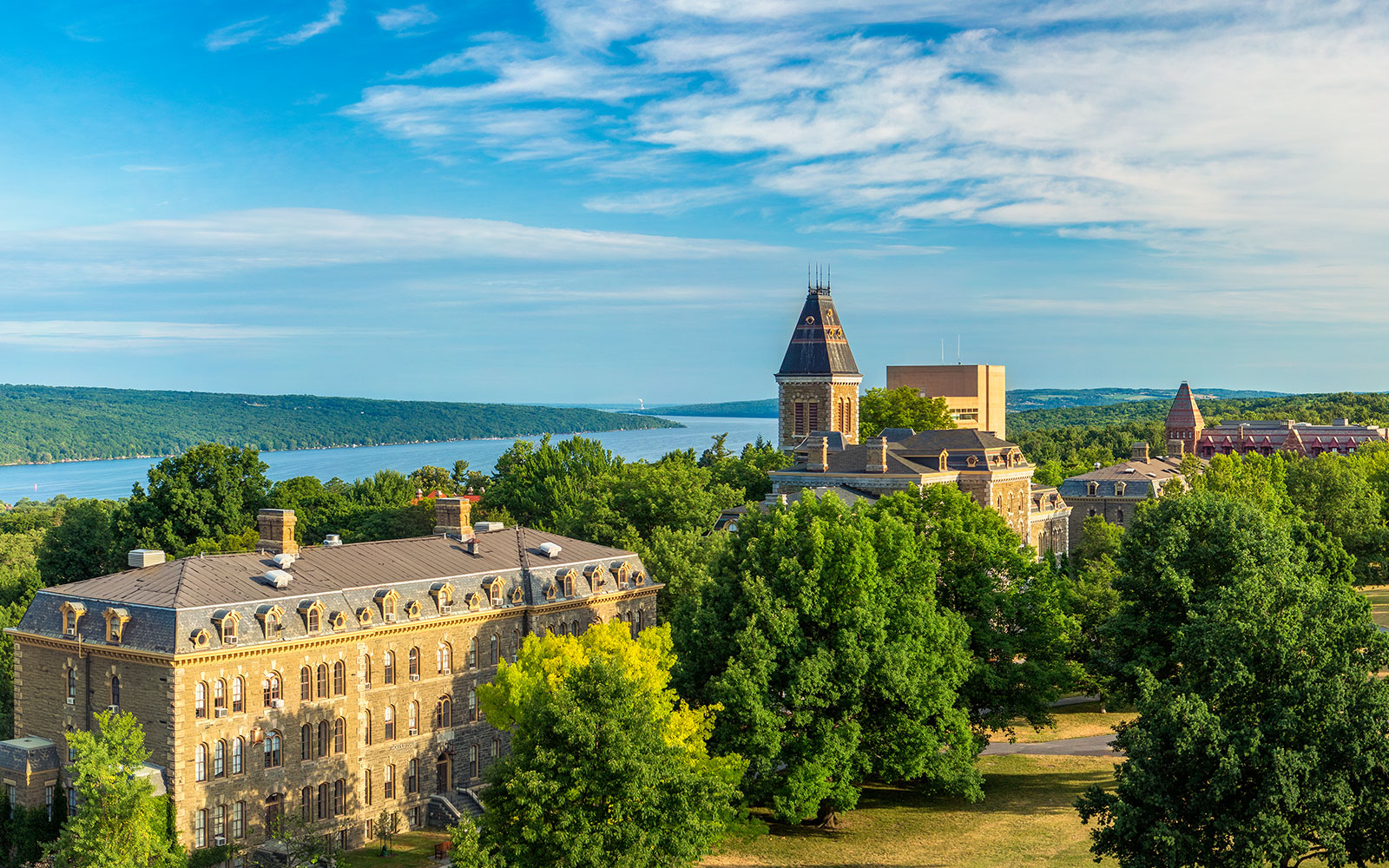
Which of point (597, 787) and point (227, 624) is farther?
point (227, 624)

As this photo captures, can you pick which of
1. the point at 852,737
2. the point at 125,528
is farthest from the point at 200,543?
the point at 852,737

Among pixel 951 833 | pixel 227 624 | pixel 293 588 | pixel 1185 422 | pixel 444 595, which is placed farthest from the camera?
pixel 1185 422

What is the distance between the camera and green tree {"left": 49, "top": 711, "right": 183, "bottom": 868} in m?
40.4

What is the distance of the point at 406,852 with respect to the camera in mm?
49375

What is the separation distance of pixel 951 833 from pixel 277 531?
3188 centimetres

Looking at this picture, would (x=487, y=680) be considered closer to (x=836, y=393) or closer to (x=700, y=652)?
(x=700, y=652)

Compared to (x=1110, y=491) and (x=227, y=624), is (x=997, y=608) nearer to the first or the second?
(x=227, y=624)

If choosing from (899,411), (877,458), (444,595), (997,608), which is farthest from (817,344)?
(444,595)

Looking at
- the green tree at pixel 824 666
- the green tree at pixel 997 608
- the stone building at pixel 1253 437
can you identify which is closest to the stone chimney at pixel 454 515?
the green tree at pixel 824 666

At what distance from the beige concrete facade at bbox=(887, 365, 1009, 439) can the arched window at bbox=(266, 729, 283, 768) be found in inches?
5089

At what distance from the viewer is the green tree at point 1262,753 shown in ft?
113

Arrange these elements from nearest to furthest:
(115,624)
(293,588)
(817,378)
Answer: (115,624) → (293,588) → (817,378)

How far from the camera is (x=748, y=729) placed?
47.9 meters

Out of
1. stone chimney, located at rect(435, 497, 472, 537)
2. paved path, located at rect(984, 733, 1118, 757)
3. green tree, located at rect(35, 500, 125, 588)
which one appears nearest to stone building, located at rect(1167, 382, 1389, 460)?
paved path, located at rect(984, 733, 1118, 757)
